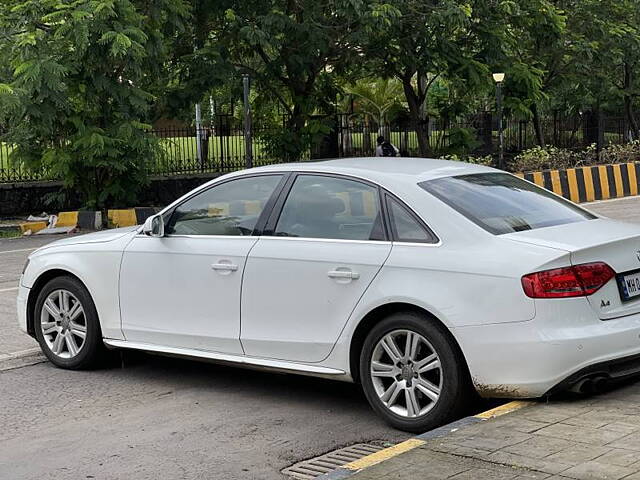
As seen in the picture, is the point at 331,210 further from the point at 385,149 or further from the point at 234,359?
the point at 385,149

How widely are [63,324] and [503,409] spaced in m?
3.69

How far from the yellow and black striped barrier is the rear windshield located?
15223 mm

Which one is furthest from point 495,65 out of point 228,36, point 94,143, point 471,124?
point 94,143

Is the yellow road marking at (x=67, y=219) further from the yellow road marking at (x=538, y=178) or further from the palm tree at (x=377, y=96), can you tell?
the palm tree at (x=377, y=96)

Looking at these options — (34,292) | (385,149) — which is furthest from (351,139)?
(34,292)

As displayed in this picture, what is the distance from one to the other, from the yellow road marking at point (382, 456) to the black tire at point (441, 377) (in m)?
0.51

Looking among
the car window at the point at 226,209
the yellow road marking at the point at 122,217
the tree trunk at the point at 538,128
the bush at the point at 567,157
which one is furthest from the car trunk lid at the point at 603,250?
the tree trunk at the point at 538,128

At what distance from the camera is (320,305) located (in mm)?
6430

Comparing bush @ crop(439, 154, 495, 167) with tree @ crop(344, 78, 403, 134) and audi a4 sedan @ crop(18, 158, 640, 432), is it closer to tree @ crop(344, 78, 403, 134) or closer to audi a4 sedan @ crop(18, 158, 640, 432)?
tree @ crop(344, 78, 403, 134)

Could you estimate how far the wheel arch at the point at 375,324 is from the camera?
233 inches

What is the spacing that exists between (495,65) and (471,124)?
12.6 ft

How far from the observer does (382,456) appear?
17.1 ft

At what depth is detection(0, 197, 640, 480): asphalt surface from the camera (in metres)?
5.75

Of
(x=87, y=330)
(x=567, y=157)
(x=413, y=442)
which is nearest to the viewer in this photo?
(x=413, y=442)
